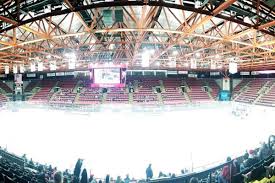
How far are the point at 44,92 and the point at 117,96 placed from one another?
906 cm

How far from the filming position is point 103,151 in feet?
35.7

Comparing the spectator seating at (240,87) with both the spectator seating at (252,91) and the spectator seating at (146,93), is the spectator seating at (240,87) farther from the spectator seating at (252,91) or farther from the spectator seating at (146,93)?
the spectator seating at (146,93)

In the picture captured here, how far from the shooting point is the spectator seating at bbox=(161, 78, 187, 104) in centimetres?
2536

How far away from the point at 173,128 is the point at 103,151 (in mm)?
5474

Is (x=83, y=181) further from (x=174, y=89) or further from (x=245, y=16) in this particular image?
(x=174, y=89)

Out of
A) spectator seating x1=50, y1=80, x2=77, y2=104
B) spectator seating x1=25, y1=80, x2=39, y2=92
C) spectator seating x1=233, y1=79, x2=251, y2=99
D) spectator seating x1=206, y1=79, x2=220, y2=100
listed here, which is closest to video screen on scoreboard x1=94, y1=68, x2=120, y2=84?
spectator seating x1=50, y1=80, x2=77, y2=104

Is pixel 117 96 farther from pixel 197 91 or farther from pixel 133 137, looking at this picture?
pixel 133 137

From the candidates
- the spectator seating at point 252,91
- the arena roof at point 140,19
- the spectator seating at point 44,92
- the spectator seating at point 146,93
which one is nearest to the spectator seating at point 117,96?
the spectator seating at point 146,93

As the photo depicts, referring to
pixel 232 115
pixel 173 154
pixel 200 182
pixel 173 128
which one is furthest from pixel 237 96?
pixel 200 182


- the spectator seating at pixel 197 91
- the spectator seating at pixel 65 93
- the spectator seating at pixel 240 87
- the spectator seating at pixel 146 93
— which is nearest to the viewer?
the spectator seating at pixel 146 93

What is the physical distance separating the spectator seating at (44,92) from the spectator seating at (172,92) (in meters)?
12.6

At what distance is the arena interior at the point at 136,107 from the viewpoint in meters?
7.58

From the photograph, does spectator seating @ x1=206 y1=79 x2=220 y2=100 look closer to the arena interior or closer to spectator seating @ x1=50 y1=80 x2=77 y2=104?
the arena interior

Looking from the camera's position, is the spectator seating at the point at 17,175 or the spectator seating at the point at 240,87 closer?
the spectator seating at the point at 17,175
